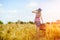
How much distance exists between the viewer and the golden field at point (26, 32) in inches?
95.9

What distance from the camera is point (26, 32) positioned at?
2746 millimetres

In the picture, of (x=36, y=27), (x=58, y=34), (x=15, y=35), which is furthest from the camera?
(x=15, y=35)

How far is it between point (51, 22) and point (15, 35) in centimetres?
51

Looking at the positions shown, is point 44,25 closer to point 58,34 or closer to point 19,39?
point 58,34

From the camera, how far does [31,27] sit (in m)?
2.77

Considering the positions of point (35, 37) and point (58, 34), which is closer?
point (58, 34)

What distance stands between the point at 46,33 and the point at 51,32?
67mm

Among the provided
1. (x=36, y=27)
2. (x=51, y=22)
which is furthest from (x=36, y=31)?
(x=51, y=22)

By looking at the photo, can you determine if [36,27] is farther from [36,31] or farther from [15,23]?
[15,23]

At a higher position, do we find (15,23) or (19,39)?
(15,23)

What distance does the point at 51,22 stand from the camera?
2.54m

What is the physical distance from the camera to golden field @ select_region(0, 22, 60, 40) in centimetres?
243

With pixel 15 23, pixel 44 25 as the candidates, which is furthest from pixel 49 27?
pixel 15 23

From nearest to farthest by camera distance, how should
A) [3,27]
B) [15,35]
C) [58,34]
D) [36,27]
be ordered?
[58,34], [36,27], [15,35], [3,27]
